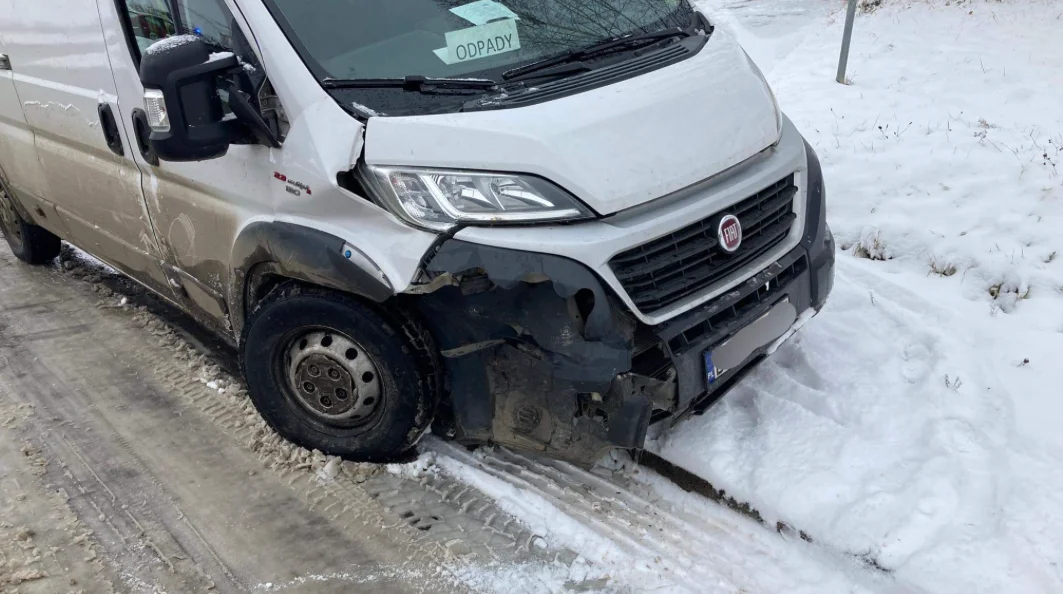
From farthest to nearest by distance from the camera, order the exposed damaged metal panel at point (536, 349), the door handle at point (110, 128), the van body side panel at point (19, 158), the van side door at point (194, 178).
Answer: the van body side panel at point (19, 158) < the door handle at point (110, 128) < the van side door at point (194, 178) < the exposed damaged metal panel at point (536, 349)

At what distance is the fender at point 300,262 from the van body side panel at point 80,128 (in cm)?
81

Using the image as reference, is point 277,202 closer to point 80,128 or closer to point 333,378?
point 333,378

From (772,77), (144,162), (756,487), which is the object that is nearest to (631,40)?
(756,487)

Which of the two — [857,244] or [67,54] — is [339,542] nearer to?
[67,54]

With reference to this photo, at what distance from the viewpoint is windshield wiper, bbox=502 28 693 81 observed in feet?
9.48

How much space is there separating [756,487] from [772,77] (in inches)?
217

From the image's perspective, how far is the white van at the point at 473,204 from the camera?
8.45 ft

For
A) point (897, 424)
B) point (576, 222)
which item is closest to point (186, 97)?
point (576, 222)

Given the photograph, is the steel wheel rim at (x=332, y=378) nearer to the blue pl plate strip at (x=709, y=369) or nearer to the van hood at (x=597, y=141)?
the van hood at (x=597, y=141)

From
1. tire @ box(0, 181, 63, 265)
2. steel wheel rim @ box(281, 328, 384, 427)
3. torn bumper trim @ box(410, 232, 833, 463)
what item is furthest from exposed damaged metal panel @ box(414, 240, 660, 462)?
tire @ box(0, 181, 63, 265)

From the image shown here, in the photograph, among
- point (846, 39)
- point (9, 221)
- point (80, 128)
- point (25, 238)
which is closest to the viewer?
point (80, 128)

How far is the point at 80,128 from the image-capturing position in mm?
3787

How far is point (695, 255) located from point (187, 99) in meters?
1.77

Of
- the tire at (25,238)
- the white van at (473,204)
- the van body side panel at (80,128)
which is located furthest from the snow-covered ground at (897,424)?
the tire at (25,238)
